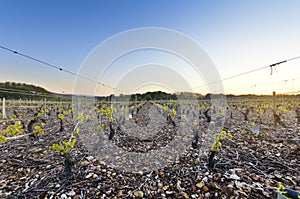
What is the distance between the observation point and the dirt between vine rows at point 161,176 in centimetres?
188

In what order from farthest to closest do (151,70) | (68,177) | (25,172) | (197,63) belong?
1. (151,70)
2. (197,63)
3. (25,172)
4. (68,177)

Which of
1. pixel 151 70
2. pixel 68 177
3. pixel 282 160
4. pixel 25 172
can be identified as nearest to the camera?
pixel 68 177

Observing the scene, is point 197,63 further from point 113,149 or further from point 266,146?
point 113,149

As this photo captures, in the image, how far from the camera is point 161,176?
88.1 inches

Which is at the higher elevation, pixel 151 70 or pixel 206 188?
pixel 151 70

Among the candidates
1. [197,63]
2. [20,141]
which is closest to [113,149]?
[20,141]

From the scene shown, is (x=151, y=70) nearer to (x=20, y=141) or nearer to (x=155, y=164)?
(x=155, y=164)

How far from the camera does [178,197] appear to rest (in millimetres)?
1821

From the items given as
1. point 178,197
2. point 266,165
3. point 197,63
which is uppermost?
point 197,63

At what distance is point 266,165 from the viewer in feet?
8.00

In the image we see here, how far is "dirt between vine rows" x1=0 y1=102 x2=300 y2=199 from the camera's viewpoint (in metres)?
1.88

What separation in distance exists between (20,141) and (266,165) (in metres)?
5.13

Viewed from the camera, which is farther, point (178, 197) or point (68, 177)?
point (68, 177)

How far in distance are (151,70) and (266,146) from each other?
384 cm
